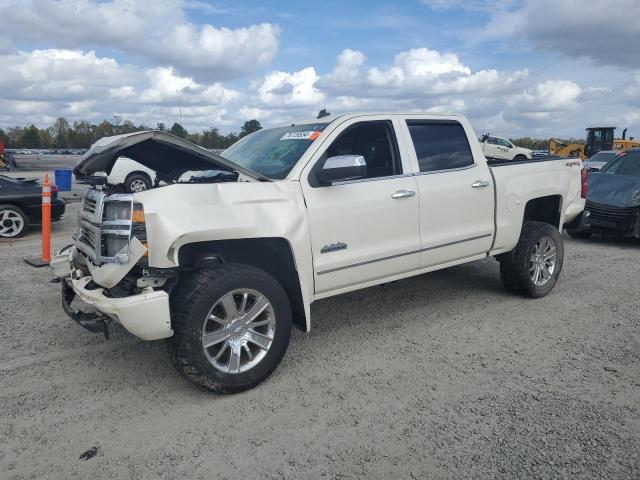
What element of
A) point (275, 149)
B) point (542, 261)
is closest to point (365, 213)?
point (275, 149)

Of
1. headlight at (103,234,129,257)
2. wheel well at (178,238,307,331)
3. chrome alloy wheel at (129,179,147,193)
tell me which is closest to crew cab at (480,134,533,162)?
chrome alloy wheel at (129,179,147,193)

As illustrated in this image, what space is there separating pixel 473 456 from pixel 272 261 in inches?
75.1

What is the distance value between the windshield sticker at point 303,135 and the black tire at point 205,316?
1251mm

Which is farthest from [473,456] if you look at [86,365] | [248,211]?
[86,365]

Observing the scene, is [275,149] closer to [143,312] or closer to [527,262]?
[143,312]

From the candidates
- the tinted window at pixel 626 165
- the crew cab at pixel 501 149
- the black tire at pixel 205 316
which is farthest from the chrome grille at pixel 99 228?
the crew cab at pixel 501 149

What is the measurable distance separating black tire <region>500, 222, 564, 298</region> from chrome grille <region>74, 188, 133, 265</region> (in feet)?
12.8

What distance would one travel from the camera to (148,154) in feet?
13.0

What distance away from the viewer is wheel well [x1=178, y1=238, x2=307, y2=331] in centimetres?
361

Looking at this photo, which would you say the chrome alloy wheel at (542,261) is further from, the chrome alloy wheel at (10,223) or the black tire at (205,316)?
the chrome alloy wheel at (10,223)

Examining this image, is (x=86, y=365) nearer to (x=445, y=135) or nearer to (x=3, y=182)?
(x=445, y=135)

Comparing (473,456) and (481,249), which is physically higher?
(481,249)

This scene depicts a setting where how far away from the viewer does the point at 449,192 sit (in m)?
4.62

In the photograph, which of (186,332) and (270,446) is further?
(186,332)
